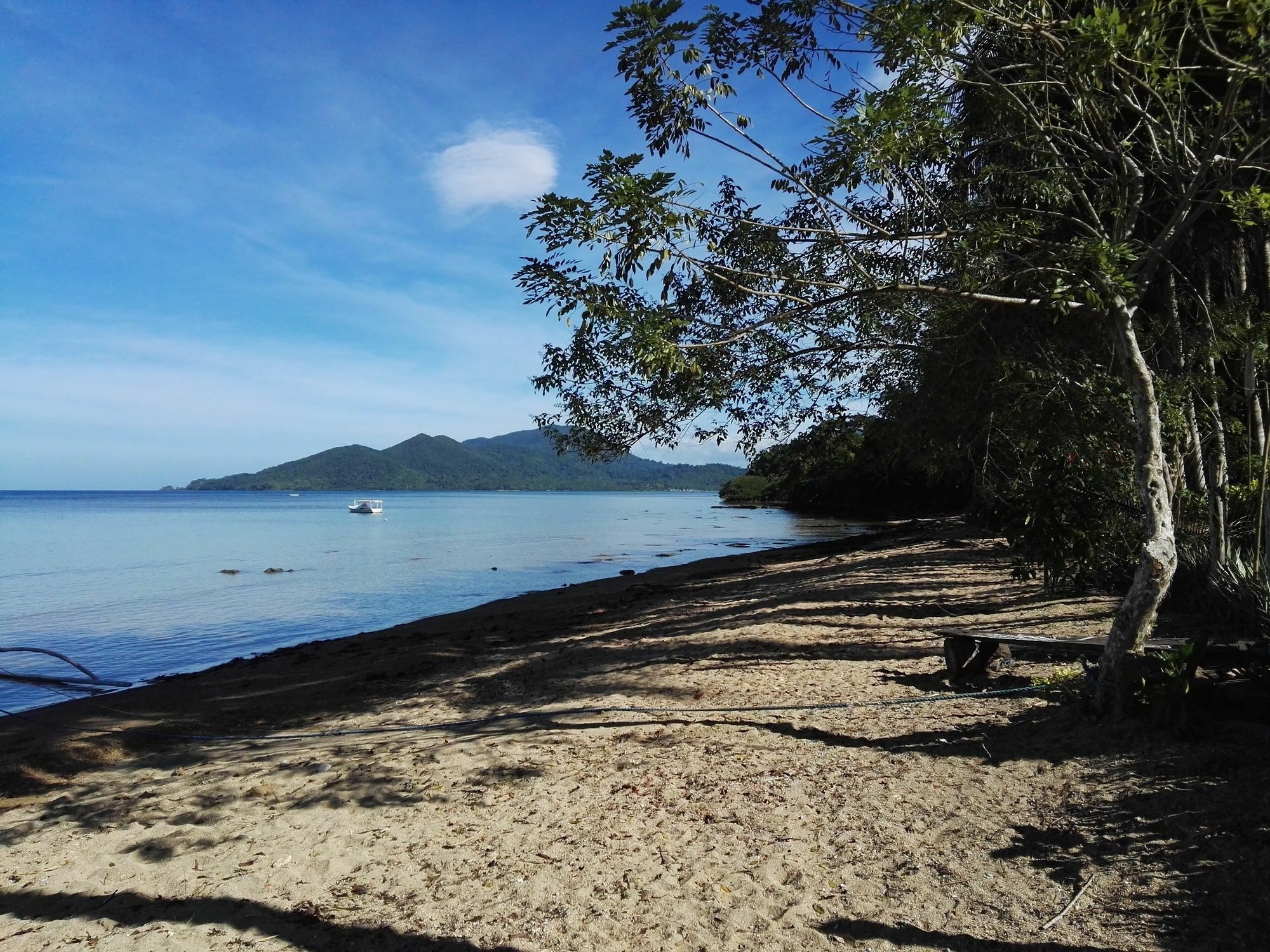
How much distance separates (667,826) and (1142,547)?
11.9 feet

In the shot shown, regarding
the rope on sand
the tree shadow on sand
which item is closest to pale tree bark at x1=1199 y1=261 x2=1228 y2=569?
the rope on sand

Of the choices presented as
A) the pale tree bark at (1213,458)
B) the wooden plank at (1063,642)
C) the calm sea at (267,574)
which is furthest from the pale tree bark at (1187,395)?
the calm sea at (267,574)

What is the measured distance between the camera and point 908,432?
1178cm

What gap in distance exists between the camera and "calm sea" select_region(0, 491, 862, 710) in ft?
57.7

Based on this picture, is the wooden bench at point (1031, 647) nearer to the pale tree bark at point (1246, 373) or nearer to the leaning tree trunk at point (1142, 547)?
the leaning tree trunk at point (1142, 547)

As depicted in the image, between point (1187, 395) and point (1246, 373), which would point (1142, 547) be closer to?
point (1246, 373)

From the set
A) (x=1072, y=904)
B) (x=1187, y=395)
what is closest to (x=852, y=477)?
(x=1187, y=395)

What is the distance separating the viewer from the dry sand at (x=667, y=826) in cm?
387

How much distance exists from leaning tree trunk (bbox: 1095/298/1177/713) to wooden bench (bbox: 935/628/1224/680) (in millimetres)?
256

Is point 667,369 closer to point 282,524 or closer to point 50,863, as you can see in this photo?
point 50,863

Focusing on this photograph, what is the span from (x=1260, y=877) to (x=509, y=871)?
368cm

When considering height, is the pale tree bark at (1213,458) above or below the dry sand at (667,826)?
above

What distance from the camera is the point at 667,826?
5020mm

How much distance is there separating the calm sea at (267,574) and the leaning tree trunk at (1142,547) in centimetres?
1380
